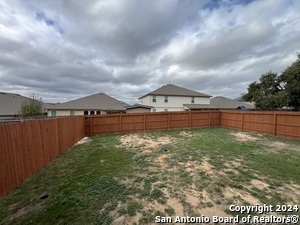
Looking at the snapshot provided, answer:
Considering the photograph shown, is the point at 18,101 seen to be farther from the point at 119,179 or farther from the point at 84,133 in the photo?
the point at 119,179

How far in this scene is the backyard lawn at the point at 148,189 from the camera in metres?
2.84

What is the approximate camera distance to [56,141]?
6.61 meters

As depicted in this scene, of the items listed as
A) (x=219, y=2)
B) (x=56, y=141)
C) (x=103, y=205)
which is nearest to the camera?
(x=103, y=205)

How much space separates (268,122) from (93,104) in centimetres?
2299

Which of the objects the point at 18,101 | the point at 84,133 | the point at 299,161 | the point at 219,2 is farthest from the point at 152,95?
the point at 299,161

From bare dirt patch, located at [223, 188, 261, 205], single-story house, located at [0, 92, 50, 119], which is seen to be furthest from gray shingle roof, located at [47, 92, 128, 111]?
bare dirt patch, located at [223, 188, 261, 205]

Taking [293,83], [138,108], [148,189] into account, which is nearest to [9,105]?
[138,108]

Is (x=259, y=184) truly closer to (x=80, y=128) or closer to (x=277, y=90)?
(x=80, y=128)

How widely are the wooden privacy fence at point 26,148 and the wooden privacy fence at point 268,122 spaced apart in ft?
41.7

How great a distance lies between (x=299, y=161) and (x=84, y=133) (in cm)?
1191

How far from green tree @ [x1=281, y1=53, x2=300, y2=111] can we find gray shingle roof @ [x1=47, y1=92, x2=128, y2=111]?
22.9 metres

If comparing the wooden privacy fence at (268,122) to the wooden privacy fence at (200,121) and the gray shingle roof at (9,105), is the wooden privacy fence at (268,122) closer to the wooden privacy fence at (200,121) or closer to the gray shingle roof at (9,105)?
the wooden privacy fence at (200,121)

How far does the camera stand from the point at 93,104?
2602cm

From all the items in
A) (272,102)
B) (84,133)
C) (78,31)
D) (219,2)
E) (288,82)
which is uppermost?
(219,2)
